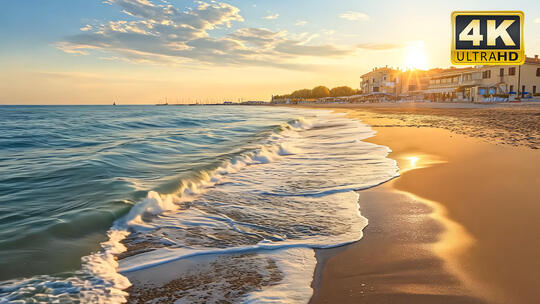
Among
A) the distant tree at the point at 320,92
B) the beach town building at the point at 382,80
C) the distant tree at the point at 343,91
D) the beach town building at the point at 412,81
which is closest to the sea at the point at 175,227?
the beach town building at the point at 382,80

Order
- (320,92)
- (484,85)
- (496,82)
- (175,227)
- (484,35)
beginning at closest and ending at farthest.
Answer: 1. (175,227)
2. (484,35)
3. (496,82)
4. (484,85)
5. (320,92)

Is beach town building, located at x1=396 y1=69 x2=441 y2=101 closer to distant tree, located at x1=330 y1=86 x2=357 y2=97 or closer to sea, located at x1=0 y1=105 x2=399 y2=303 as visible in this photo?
distant tree, located at x1=330 y1=86 x2=357 y2=97

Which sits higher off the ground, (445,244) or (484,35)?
(484,35)

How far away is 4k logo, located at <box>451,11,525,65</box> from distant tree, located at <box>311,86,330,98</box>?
94.4 metres

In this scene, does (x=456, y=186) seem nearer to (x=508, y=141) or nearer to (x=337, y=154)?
(x=337, y=154)

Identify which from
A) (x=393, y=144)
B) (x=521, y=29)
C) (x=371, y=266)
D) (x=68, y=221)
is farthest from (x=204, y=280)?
(x=521, y=29)

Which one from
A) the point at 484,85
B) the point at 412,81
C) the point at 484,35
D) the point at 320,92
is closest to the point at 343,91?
the point at 320,92

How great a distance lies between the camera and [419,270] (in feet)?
8.09

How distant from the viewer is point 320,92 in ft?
370

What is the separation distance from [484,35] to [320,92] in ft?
326

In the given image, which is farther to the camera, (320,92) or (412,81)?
(320,92)

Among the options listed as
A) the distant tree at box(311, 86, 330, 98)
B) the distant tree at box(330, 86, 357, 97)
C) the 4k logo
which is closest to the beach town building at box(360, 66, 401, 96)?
the distant tree at box(330, 86, 357, 97)

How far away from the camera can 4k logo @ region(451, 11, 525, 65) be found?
13.9 metres

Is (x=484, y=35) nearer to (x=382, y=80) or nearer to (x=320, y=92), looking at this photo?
(x=382, y=80)
